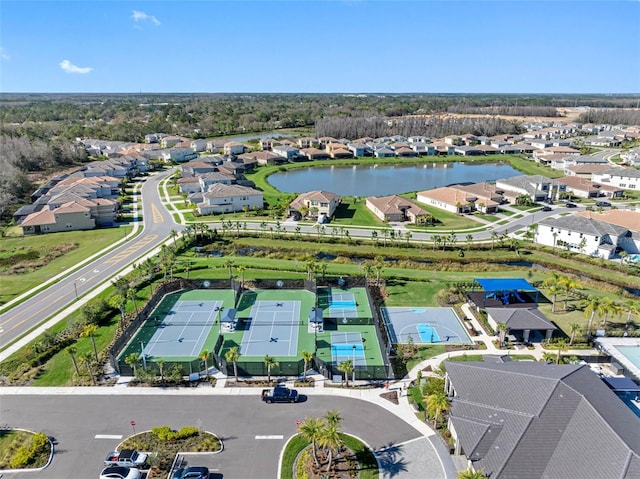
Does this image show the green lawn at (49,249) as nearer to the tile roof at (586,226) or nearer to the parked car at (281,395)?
the parked car at (281,395)

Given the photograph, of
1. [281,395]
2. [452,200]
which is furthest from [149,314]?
[452,200]

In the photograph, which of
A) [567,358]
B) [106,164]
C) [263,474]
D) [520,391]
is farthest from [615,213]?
[106,164]

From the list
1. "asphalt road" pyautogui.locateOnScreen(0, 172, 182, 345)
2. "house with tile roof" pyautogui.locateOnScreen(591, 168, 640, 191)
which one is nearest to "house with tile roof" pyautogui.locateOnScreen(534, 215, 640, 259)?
"house with tile roof" pyautogui.locateOnScreen(591, 168, 640, 191)

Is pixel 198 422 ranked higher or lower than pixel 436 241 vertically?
lower

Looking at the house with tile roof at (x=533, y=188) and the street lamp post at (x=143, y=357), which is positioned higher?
the house with tile roof at (x=533, y=188)

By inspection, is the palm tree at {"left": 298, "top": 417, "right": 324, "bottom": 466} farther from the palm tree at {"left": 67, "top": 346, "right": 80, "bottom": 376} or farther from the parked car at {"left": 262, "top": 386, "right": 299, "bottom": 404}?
the palm tree at {"left": 67, "top": 346, "right": 80, "bottom": 376}

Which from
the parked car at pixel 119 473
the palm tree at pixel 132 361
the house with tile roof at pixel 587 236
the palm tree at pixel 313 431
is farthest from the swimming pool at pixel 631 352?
the palm tree at pixel 132 361

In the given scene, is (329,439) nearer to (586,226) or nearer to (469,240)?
(469,240)

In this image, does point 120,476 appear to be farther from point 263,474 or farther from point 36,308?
point 36,308
